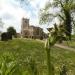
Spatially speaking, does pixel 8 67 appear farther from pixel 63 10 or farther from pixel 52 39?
pixel 63 10

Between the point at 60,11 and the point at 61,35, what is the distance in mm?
57303

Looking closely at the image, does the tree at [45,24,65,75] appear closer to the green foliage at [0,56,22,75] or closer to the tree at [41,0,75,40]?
the green foliage at [0,56,22,75]

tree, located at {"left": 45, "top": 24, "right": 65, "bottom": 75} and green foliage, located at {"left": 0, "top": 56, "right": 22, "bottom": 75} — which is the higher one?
tree, located at {"left": 45, "top": 24, "right": 65, "bottom": 75}

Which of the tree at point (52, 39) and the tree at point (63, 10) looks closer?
the tree at point (52, 39)

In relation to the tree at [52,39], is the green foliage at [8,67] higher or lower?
lower

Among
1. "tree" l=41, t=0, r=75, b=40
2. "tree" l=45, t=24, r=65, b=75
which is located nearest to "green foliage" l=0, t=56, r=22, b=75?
"tree" l=45, t=24, r=65, b=75

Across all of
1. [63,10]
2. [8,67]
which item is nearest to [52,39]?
[8,67]

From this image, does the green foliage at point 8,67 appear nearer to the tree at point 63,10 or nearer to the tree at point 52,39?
the tree at point 52,39

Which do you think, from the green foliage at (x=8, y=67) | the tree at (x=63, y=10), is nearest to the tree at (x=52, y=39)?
the green foliage at (x=8, y=67)

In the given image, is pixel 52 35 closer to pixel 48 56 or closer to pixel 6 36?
pixel 48 56

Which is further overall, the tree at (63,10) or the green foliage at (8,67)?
the tree at (63,10)

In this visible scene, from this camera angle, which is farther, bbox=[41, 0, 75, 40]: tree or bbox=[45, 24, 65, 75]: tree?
bbox=[41, 0, 75, 40]: tree

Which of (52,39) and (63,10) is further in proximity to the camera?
(63,10)

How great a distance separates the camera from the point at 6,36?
51438mm
